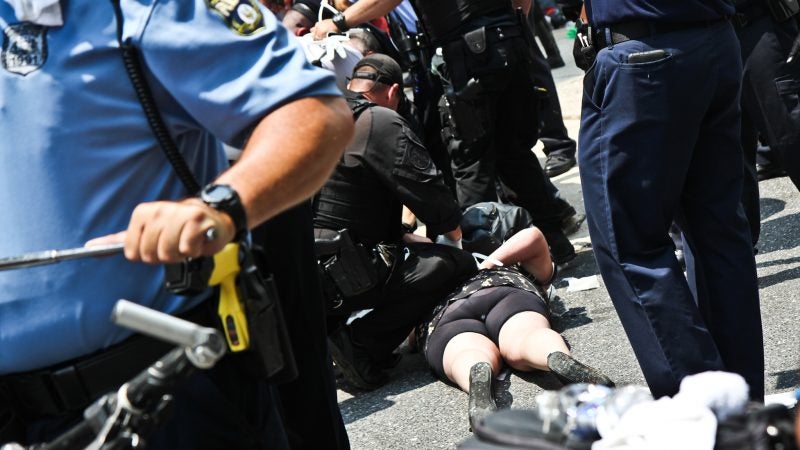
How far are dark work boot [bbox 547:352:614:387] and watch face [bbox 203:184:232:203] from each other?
227 centimetres

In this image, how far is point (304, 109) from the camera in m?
1.95

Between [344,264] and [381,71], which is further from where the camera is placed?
[381,71]

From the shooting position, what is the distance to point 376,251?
15.3 ft

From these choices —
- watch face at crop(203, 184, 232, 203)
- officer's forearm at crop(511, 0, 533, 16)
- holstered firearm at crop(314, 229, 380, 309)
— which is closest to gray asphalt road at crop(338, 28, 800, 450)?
holstered firearm at crop(314, 229, 380, 309)

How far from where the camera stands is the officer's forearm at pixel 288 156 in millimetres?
1878

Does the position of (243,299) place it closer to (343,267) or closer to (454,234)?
(343,267)

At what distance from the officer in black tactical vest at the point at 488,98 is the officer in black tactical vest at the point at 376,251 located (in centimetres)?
86

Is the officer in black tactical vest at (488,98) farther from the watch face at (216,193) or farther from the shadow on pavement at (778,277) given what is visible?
the watch face at (216,193)

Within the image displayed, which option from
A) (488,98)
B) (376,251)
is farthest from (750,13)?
(376,251)

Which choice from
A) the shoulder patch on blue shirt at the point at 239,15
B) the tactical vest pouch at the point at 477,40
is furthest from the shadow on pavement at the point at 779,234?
the shoulder patch on blue shirt at the point at 239,15

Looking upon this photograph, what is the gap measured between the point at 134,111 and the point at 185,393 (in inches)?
19.8

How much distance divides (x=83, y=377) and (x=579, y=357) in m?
2.74

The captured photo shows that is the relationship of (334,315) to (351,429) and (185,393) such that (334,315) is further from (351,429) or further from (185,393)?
(185,393)

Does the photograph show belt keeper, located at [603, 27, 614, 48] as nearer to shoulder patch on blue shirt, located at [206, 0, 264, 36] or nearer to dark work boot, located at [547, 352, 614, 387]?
dark work boot, located at [547, 352, 614, 387]
